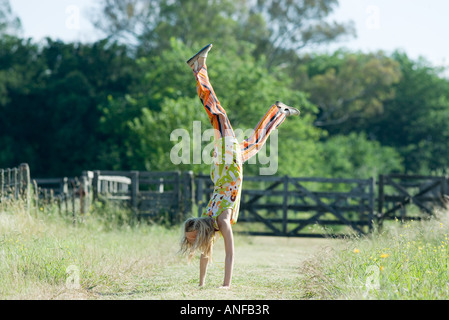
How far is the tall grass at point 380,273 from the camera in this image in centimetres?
553

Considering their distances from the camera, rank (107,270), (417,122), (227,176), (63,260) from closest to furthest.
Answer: (227,176)
(63,260)
(107,270)
(417,122)

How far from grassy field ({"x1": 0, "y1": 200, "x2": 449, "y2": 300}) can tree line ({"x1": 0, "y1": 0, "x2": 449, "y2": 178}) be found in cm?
1686

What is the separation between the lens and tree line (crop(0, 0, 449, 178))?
2931cm

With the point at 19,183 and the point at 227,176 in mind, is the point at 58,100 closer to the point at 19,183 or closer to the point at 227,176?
the point at 19,183

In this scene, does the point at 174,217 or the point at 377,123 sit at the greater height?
the point at 377,123

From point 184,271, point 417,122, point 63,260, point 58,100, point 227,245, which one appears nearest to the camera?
point 227,245

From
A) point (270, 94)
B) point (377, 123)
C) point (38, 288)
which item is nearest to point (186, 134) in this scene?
point (270, 94)

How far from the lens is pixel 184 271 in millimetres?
8789

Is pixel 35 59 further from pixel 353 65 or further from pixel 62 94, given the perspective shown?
pixel 353 65

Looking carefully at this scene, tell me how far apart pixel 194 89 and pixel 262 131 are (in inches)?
840

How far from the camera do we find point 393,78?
40.0 meters

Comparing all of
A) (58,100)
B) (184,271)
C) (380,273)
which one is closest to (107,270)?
(184,271)

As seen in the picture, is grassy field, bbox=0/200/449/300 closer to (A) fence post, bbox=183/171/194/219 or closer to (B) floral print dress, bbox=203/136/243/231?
(B) floral print dress, bbox=203/136/243/231
